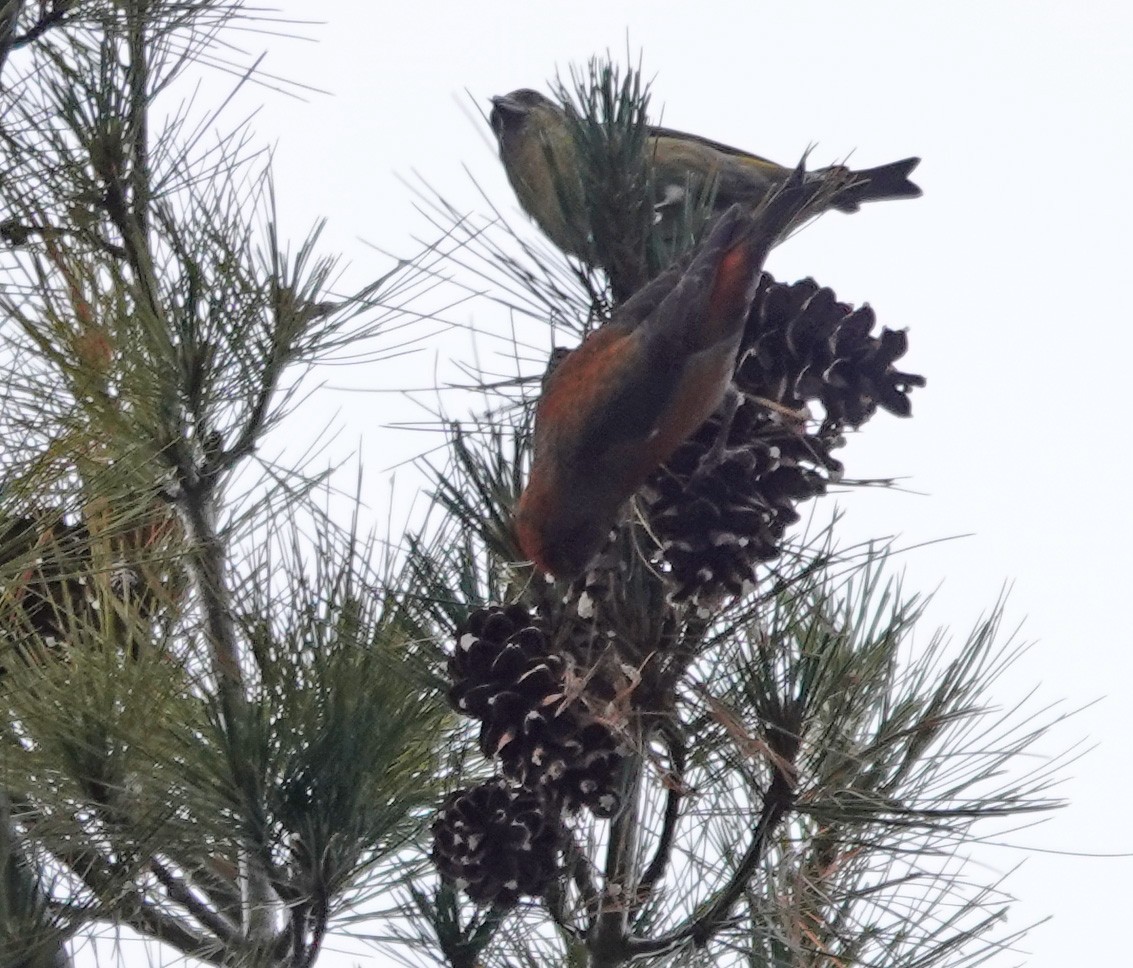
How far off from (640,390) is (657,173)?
324 millimetres

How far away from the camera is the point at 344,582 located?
5.50ft

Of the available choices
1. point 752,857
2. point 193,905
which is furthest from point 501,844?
point 193,905

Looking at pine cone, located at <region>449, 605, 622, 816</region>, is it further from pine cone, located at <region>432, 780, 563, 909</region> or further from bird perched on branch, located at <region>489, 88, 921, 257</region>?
bird perched on branch, located at <region>489, 88, 921, 257</region>

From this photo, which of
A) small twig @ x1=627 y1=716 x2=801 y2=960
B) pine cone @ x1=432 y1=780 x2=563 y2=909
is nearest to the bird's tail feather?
small twig @ x1=627 y1=716 x2=801 y2=960

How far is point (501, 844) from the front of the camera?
4.58 ft

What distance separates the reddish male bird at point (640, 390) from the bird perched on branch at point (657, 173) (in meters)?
0.12

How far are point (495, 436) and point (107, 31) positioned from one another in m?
0.76

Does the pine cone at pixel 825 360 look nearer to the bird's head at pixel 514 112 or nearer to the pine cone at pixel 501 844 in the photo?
the pine cone at pixel 501 844

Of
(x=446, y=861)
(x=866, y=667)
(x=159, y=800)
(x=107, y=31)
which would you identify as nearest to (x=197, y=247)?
(x=107, y=31)

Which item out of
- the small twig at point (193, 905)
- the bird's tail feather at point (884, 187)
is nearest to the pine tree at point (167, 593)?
the small twig at point (193, 905)

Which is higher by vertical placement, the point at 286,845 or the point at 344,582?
the point at 344,582

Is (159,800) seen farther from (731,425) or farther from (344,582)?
(731,425)

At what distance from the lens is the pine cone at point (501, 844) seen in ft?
4.57

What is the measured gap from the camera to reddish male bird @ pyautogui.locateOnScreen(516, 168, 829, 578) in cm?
139
